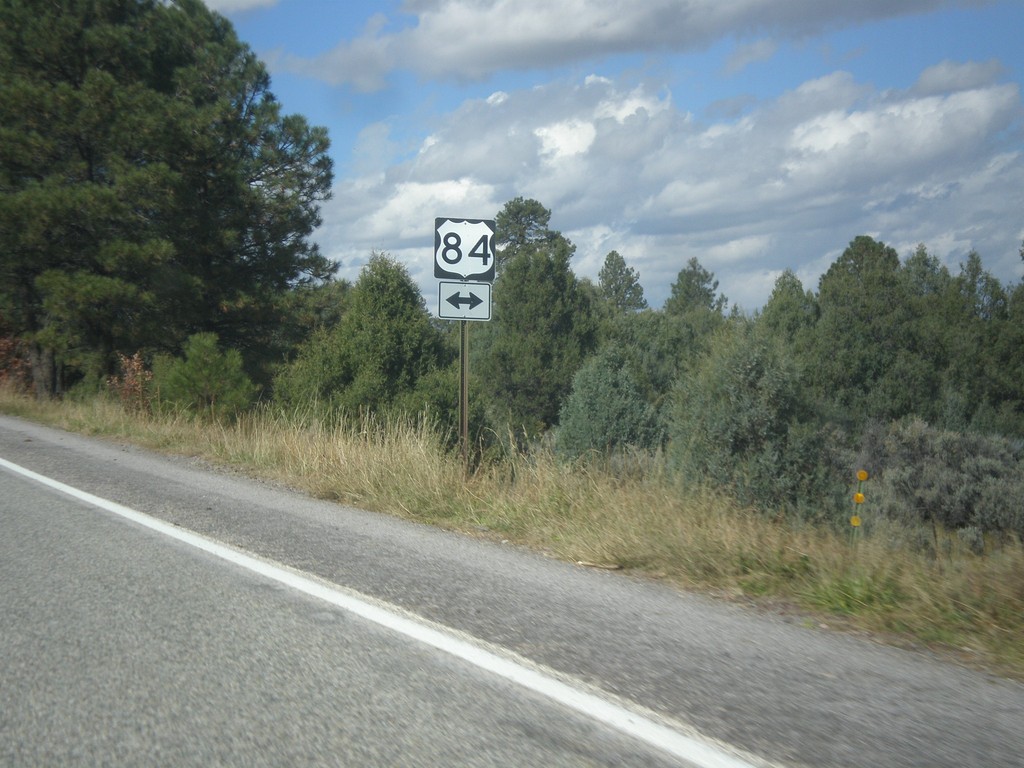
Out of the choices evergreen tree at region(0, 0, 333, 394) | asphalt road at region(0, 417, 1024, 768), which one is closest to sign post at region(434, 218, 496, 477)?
asphalt road at region(0, 417, 1024, 768)

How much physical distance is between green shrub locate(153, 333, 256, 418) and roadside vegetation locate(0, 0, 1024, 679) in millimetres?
66

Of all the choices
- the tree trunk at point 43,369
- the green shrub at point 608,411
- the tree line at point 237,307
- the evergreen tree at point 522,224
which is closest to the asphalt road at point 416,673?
the tree line at point 237,307

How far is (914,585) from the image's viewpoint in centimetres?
584

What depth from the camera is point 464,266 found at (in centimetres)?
1134

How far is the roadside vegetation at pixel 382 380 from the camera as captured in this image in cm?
776

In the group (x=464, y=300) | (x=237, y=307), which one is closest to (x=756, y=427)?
(x=464, y=300)

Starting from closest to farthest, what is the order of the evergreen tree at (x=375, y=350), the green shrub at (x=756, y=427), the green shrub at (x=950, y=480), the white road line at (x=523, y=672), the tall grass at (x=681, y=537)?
the white road line at (x=523, y=672) < the tall grass at (x=681, y=537) < the green shrub at (x=756, y=427) < the green shrub at (x=950, y=480) < the evergreen tree at (x=375, y=350)

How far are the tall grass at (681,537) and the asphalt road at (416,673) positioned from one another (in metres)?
0.43

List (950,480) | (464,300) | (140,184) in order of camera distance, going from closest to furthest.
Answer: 1. (464,300)
2. (950,480)
3. (140,184)

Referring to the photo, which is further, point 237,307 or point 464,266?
point 237,307

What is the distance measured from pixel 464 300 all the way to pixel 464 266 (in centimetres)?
42

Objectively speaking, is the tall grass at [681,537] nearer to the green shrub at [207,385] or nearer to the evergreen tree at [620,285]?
the green shrub at [207,385]

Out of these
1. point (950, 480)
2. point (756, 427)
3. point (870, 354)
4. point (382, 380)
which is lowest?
point (950, 480)

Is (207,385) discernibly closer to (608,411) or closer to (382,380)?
(382,380)
